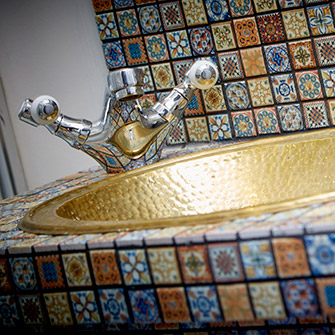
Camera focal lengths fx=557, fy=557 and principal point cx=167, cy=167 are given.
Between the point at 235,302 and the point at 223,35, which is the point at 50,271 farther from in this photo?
the point at 223,35

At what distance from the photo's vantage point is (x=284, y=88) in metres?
0.91

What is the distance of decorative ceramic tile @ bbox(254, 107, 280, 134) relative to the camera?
923 millimetres

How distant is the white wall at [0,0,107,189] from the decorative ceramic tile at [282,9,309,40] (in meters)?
0.34

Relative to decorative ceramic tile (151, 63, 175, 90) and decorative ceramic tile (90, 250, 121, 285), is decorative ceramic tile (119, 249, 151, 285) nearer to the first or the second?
decorative ceramic tile (90, 250, 121, 285)

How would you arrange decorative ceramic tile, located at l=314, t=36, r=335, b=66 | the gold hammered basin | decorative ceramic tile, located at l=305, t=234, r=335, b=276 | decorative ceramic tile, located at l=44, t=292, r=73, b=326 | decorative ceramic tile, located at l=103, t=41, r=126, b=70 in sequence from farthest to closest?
decorative ceramic tile, located at l=103, t=41, r=126, b=70 < decorative ceramic tile, located at l=314, t=36, r=335, b=66 < the gold hammered basin < decorative ceramic tile, located at l=44, t=292, r=73, b=326 < decorative ceramic tile, located at l=305, t=234, r=335, b=276

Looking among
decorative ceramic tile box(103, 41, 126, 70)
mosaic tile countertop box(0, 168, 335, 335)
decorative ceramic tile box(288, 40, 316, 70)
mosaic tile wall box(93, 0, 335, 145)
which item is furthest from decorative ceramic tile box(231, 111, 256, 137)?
mosaic tile countertop box(0, 168, 335, 335)

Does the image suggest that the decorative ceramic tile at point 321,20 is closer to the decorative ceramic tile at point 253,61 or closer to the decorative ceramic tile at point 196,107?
the decorative ceramic tile at point 253,61

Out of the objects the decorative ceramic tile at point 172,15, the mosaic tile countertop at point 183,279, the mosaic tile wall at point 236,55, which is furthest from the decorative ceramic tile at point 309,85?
the mosaic tile countertop at point 183,279

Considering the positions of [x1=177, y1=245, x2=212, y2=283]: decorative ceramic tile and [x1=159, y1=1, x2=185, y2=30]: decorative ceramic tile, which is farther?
[x1=159, y1=1, x2=185, y2=30]: decorative ceramic tile

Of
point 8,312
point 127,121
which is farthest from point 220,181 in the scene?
point 8,312

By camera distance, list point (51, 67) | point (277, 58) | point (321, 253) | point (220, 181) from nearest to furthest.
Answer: point (321, 253) < point (220, 181) < point (277, 58) < point (51, 67)

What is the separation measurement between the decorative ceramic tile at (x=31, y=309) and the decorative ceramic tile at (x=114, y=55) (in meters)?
0.56

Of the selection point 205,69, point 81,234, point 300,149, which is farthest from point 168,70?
point 81,234

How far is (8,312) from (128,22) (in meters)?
0.58
